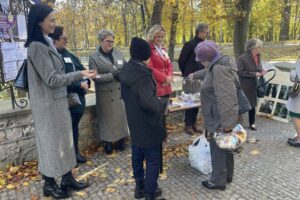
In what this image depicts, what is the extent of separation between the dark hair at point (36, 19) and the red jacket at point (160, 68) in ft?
5.95

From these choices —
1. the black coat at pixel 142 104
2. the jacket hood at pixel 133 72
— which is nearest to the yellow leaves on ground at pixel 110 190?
the black coat at pixel 142 104

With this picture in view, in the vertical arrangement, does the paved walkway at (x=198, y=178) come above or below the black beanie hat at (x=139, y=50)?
below

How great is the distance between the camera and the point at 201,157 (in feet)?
13.0

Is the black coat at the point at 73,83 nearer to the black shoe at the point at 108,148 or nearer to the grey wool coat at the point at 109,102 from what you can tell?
the grey wool coat at the point at 109,102

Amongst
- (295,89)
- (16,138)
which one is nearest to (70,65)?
(16,138)

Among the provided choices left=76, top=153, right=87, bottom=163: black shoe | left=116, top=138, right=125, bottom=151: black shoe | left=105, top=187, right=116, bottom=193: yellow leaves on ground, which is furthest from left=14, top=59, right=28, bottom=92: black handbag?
left=116, top=138, right=125, bottom=151: black shoe

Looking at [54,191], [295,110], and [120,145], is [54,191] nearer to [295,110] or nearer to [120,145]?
[120,145]

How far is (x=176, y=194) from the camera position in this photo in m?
3.50

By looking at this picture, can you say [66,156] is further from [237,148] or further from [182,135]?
[182,135]

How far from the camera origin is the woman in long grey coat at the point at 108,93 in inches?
170

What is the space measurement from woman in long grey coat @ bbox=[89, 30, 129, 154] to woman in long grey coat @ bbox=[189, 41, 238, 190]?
4.89 feet

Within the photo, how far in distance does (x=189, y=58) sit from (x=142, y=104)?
99.6 inches

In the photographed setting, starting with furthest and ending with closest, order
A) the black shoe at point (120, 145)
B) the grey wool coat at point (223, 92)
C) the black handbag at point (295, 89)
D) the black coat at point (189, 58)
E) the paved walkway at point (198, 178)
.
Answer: the black coat at point (189, 58) < the black shoe at point (120, 145) < the black handbag at point (295, 89) < the paved walkway at point (198, 178) < the grey wool coat at point (223, 92)

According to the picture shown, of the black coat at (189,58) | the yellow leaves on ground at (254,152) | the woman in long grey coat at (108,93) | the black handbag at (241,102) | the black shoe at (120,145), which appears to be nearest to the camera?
the black handbag at (241,102)
